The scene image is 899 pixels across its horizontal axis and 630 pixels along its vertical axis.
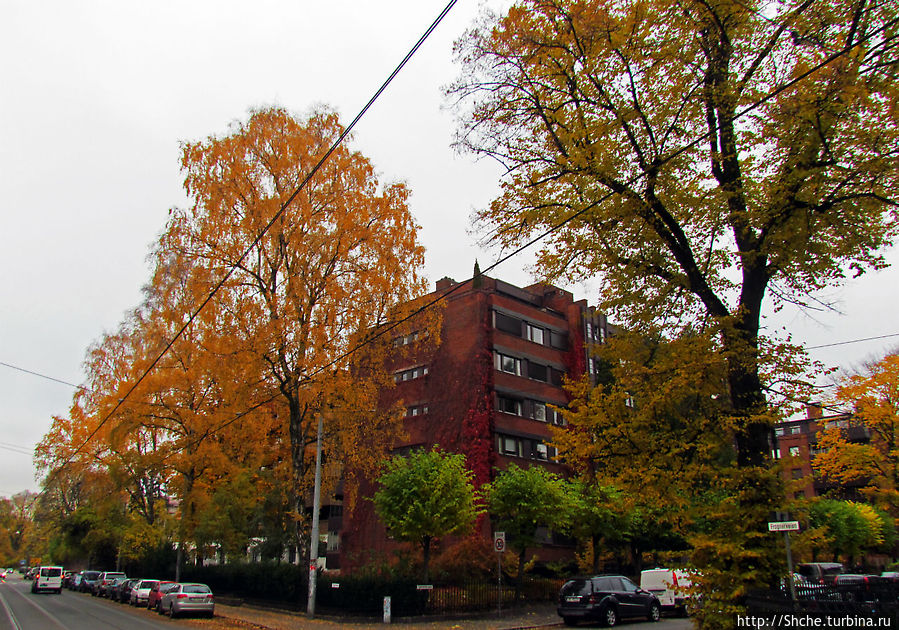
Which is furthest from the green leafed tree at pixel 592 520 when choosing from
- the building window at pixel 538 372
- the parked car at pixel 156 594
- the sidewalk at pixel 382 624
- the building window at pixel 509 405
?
the parked car at pixel 156 594

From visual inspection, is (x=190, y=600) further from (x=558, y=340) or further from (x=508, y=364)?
(x=558, y=340)

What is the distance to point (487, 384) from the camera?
37969mm

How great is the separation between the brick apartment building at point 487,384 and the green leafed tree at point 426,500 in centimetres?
1049

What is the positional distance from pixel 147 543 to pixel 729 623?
3464 cm

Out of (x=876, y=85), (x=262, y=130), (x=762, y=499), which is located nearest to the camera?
(x=876, y=85)

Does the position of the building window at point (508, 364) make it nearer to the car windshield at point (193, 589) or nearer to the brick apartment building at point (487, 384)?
the brick apartment building at point (487, 384)

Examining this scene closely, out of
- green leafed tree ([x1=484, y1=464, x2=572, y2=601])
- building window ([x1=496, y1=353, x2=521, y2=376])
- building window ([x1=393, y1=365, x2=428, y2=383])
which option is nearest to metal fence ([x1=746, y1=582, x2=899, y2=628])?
green leafed tree ([x1=484, y1=464, x2=572, y2=601])

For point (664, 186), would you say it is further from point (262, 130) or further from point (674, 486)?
point (262, 130)

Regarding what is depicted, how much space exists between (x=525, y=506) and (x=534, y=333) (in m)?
18.1

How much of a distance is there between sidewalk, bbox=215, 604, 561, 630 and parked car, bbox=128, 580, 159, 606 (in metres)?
9.11

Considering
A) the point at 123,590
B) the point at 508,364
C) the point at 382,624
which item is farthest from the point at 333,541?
the point at 382,624

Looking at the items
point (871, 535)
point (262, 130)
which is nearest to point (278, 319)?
point (262, 130)

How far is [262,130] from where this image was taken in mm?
23562

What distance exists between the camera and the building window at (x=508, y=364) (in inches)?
1565
